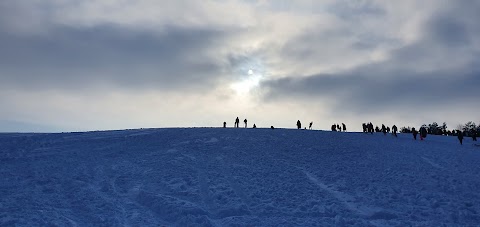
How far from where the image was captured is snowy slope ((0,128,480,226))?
56.5 feet

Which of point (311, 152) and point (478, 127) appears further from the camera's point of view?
point (478, 127)

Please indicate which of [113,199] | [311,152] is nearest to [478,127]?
[311,152]

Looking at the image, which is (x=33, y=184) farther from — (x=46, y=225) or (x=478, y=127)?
(x=478, y=127)

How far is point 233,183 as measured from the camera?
71.9 feet

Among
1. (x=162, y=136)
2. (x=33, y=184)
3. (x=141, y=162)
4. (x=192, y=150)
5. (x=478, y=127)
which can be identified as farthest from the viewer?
(x=478, y=127)

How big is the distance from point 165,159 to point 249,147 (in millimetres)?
7086

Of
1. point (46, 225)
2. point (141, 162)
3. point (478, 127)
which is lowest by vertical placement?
point (46, 225)

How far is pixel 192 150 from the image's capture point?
30234 millimetres

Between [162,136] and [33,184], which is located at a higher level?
[162,136]

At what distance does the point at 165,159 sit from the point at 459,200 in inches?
658

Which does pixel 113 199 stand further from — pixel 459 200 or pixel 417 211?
pixel 459 200

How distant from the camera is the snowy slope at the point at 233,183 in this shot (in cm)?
1723

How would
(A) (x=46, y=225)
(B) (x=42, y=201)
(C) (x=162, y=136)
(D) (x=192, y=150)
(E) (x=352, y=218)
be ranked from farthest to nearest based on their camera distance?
(C) (x=162, y=136) → (D) (x=192, y=150) → (B) (x=42, y=201) → (E) (x=352, y=218) → (A) (x=46, y=225)

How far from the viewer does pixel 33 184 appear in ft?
70.1
